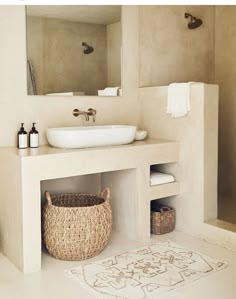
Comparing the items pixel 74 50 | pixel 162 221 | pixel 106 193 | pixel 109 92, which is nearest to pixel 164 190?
pixel 162 221

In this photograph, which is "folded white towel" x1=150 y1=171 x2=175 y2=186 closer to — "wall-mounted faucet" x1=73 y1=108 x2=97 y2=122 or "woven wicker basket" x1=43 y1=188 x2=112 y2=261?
"woven wicker basket" x1=43 y1=188 x2=112 y2=261

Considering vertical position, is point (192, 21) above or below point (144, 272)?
above

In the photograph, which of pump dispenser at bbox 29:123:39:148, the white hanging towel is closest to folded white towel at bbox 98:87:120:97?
the white hanging towel

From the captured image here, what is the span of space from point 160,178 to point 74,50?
4.30 ft

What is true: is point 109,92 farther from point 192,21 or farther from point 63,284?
point 63,284

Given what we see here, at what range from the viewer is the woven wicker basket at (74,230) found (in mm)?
2598

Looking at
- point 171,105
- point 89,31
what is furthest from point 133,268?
point 89,31

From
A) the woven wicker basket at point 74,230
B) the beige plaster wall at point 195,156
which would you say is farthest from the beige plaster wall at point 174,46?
the woven wicker basket at point 74,230

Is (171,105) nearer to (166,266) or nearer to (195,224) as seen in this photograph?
(195,224)

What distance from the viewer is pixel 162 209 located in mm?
3244

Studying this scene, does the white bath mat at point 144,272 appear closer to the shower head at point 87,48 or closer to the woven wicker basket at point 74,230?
the woven wicker basket at point 74,230

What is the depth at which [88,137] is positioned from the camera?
2.73 m

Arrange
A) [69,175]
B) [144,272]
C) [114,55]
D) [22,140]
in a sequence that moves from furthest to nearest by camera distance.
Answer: [114,55]
[22,140]
[69,175]
[144,272]
